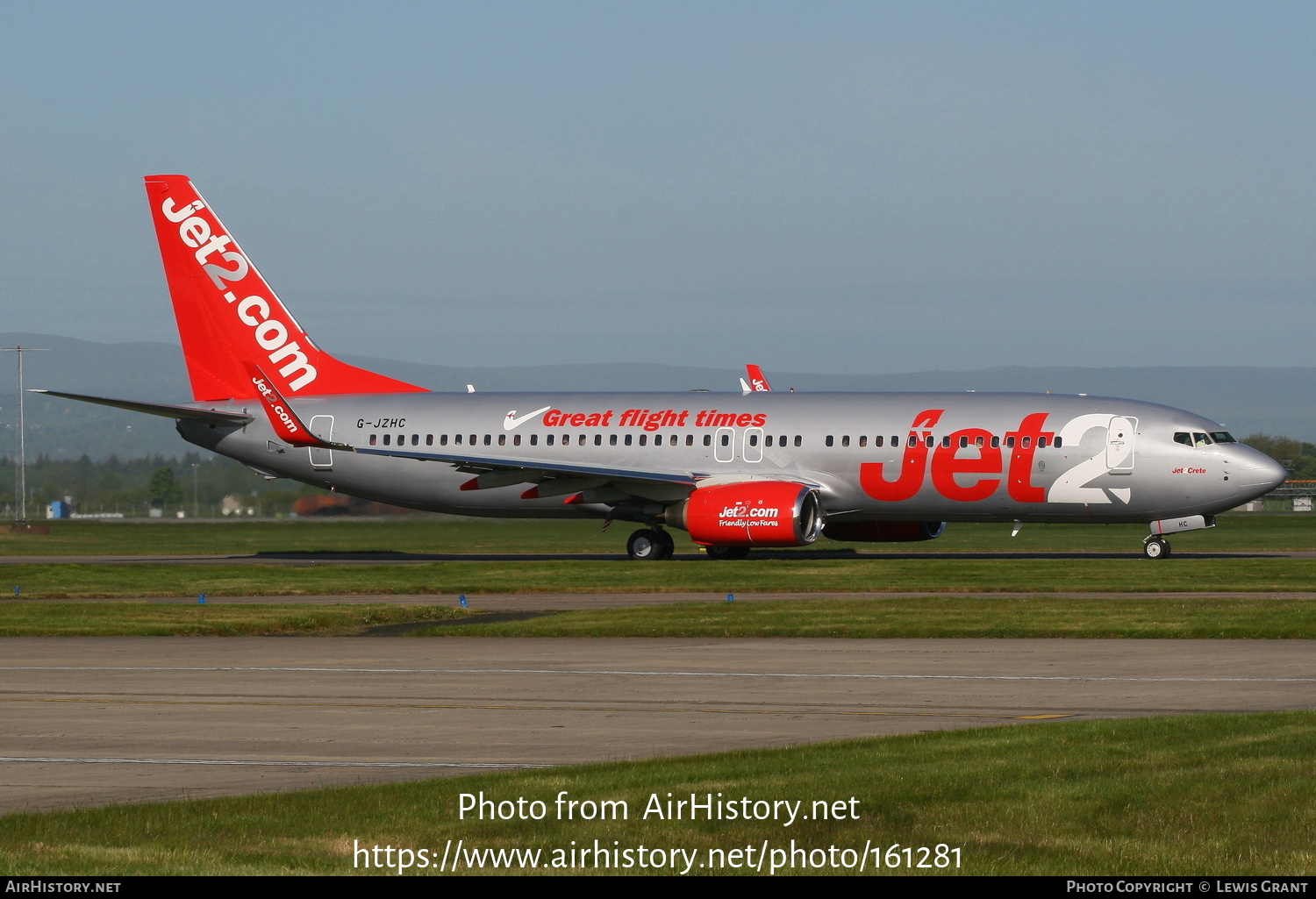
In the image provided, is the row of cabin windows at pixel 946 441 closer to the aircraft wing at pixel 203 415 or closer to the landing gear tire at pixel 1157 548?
the landing gear tire at pixel 1157 548

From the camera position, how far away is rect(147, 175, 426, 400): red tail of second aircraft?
4841cm

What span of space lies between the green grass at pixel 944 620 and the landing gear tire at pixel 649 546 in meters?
15.7

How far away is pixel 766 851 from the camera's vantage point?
9.22 m

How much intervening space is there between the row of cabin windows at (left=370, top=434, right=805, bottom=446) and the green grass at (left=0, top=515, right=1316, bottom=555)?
15.6ft

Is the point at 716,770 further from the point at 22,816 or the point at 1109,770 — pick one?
the point at 22,816

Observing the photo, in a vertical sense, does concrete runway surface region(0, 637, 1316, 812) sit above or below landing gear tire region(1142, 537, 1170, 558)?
above

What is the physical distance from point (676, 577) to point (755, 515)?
5.20m

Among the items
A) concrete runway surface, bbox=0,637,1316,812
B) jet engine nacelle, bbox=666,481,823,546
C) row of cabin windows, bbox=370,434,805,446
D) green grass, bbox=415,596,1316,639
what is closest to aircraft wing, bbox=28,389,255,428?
row of cabin windows, bbox=370,434,805,446

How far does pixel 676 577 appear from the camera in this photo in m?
35.5

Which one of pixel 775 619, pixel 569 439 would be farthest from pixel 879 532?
pixel 775 619

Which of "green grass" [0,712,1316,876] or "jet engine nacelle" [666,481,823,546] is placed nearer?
"green grass" [0,712,1316,876]

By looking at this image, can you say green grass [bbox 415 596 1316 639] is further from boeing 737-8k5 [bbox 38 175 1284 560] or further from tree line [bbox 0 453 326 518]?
tree line [bbox 0 453 326 518]
